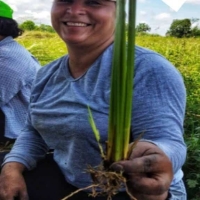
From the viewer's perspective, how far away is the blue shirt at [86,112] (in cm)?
146

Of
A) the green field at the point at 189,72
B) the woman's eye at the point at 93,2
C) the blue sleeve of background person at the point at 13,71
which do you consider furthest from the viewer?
the blue sleeve of background person at the point at 13,71

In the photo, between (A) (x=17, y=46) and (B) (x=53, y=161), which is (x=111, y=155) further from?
(A) (x=17, y=46)

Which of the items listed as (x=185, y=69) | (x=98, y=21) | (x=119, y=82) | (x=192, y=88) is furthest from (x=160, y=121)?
(x=185, y=69)

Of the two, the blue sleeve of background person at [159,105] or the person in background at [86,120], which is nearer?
the person in background at [86,120]

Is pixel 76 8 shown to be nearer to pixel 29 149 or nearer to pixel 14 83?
pixel 29 149

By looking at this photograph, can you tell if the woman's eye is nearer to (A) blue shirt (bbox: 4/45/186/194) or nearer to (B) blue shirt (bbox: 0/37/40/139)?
(A) blue shirt (bbox: 4/45/186/194)

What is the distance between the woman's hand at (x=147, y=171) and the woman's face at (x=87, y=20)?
0.49 meters

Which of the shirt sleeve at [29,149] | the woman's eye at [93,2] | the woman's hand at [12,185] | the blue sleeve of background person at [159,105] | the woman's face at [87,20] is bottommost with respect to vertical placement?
the woman's hand at [12,185]

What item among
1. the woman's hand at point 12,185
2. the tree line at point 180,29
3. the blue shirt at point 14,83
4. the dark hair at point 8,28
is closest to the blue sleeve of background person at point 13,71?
the blue shirt at point 14,83

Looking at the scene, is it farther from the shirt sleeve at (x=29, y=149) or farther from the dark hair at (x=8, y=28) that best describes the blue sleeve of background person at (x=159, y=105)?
the dark hair at (x=8, y=28)

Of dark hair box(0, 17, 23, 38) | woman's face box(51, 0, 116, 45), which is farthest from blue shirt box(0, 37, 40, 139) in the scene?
woman's face box(51, 0, 116, 45)

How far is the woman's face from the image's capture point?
1646 millimetres

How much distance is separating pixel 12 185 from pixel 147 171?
27.1 inches

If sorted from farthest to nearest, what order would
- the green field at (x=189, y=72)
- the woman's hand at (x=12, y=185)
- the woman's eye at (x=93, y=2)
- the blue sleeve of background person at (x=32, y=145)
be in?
1. the green field at (x=189, y=72)
2. the blue sleeve of background person at (x=32, y=145)
3. the woman's hand at (x=12, y=185)
4. the woman's eye at (x=93, y=2)
